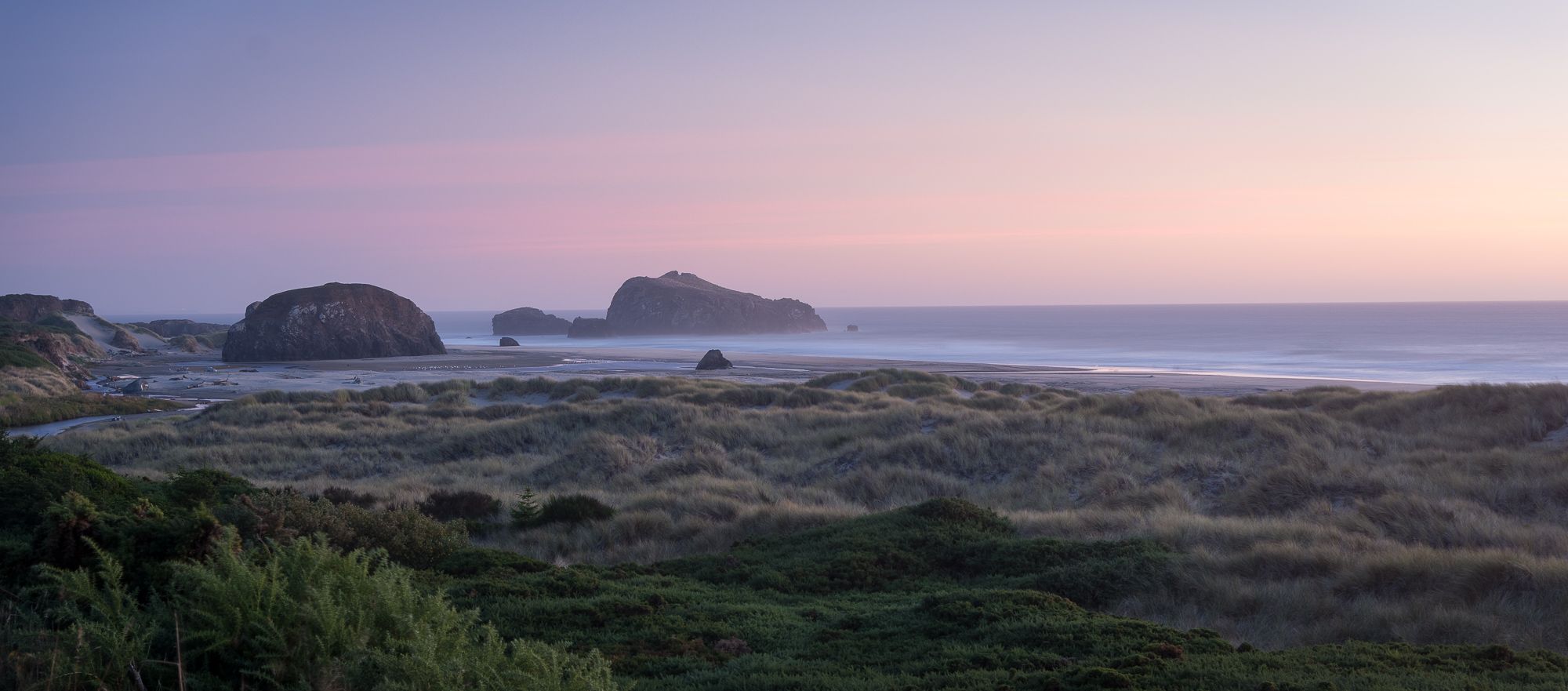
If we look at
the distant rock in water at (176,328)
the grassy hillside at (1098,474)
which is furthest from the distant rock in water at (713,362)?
the distant rock in water at (176,328)

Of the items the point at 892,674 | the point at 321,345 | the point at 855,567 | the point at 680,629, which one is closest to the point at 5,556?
the point at 680,629

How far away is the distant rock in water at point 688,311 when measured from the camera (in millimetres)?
151000

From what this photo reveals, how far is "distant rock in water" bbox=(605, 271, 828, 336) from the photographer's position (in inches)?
5945

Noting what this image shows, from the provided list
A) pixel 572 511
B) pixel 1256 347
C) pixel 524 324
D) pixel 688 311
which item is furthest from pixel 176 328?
pixel 572 511

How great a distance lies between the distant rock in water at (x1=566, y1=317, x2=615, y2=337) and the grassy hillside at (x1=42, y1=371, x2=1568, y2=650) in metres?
112

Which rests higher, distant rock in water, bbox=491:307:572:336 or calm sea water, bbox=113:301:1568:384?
distant rock in water, bbox=491:307:572:336

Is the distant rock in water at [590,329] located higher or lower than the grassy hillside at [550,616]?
higher

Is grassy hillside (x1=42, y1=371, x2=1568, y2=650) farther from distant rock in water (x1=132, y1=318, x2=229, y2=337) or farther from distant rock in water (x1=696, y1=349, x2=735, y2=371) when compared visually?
distant rock in water (x1=132, y1=318, x2=229, y2=337)

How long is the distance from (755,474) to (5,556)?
45.3ft

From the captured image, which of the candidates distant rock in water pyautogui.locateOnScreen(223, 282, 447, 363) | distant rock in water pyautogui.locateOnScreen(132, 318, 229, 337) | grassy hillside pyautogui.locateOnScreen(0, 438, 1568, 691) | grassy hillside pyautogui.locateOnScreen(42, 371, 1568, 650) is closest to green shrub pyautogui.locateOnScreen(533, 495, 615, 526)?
grassy hillside pyautogui.locateOnScreen(42, 371, 1568, 650)

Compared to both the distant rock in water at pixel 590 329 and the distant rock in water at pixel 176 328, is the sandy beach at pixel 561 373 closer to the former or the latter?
the distant rock in water at pixel 176 328

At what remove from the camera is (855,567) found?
9.05 metres

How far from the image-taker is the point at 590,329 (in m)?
144

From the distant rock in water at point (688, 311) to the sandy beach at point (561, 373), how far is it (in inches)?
2635
